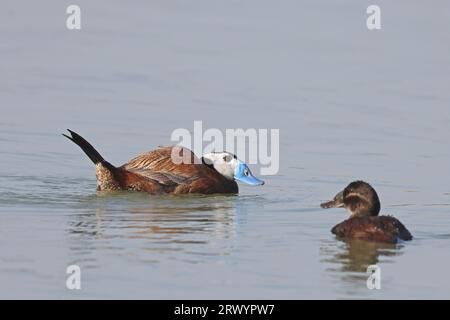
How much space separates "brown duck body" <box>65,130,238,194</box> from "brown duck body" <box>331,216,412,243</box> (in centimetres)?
303

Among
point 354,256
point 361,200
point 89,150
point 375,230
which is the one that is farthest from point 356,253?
point 89,150

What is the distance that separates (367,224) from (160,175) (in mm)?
3392

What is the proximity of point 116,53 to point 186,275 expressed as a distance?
10.4m

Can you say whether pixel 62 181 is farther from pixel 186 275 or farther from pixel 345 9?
pixel 345 9

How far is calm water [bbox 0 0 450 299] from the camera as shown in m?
10.4

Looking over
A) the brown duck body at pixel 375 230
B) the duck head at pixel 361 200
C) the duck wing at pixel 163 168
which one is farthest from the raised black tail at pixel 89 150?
the brown duck body at pixel 375 230

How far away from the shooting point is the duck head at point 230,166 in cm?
1484

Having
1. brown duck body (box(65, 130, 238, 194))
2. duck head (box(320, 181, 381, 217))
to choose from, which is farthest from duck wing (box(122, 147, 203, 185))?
duck head (box(320, 181, 381, 217))

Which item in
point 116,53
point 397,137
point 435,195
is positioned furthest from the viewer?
point 116,53

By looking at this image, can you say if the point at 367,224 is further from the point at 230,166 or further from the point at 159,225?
the point at 230,166

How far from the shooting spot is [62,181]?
48.1 feet

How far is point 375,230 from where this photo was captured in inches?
459

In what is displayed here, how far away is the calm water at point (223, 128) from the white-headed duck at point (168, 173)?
231 mm
